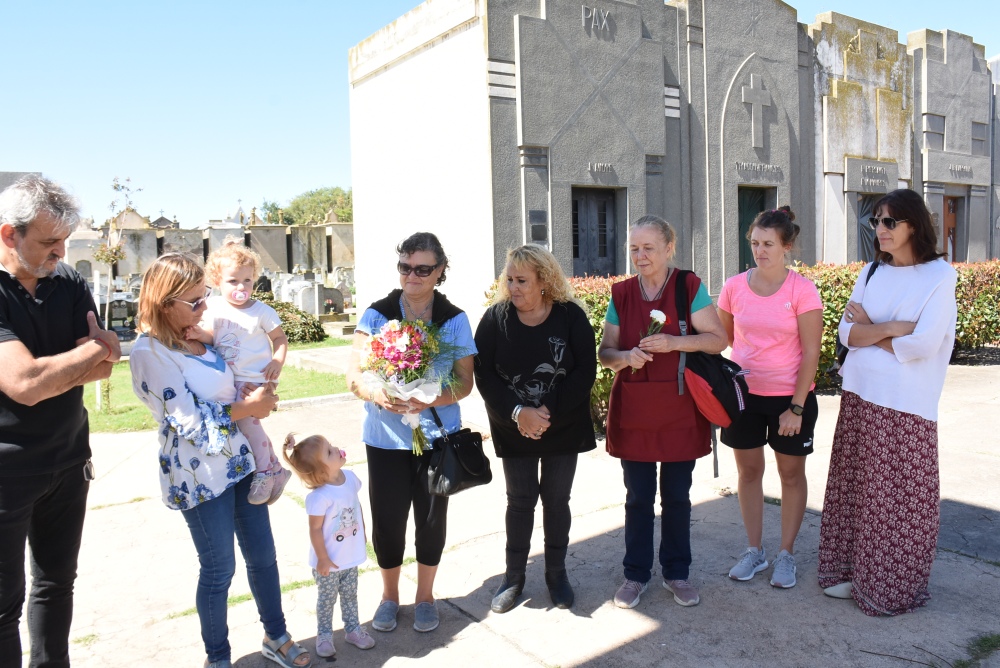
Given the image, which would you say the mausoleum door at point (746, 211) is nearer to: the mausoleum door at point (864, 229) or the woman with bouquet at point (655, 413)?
the mausoleum door at point (864, 229)

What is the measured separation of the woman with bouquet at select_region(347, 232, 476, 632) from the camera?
3600 millimetres

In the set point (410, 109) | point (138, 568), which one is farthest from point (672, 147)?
point (138, 568)

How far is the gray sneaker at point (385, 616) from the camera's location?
11.9 feet

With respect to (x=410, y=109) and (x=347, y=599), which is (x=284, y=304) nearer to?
(x=410, y=109)

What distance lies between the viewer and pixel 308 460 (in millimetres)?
3346

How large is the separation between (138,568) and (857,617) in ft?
13.1

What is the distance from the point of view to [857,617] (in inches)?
142

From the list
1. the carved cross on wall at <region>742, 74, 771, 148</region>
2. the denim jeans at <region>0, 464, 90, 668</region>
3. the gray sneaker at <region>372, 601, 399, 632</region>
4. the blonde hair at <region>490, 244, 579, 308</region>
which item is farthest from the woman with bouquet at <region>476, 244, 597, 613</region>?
the carved cross on wall at <region>742, 74, 771, 148</region>

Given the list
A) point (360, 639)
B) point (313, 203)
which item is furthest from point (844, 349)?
point (313, 203)

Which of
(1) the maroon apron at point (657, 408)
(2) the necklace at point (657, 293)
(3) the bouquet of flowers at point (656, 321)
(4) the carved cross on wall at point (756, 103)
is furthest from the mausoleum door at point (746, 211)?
(3) the bouquet of flowers at point (656, 321)

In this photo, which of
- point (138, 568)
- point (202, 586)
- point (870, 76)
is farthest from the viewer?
point (870, 76)

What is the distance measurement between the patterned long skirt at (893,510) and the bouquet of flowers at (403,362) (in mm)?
2167

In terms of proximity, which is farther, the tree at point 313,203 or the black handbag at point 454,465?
the tree at point 313,203

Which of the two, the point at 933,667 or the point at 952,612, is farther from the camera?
the point at 952,612
